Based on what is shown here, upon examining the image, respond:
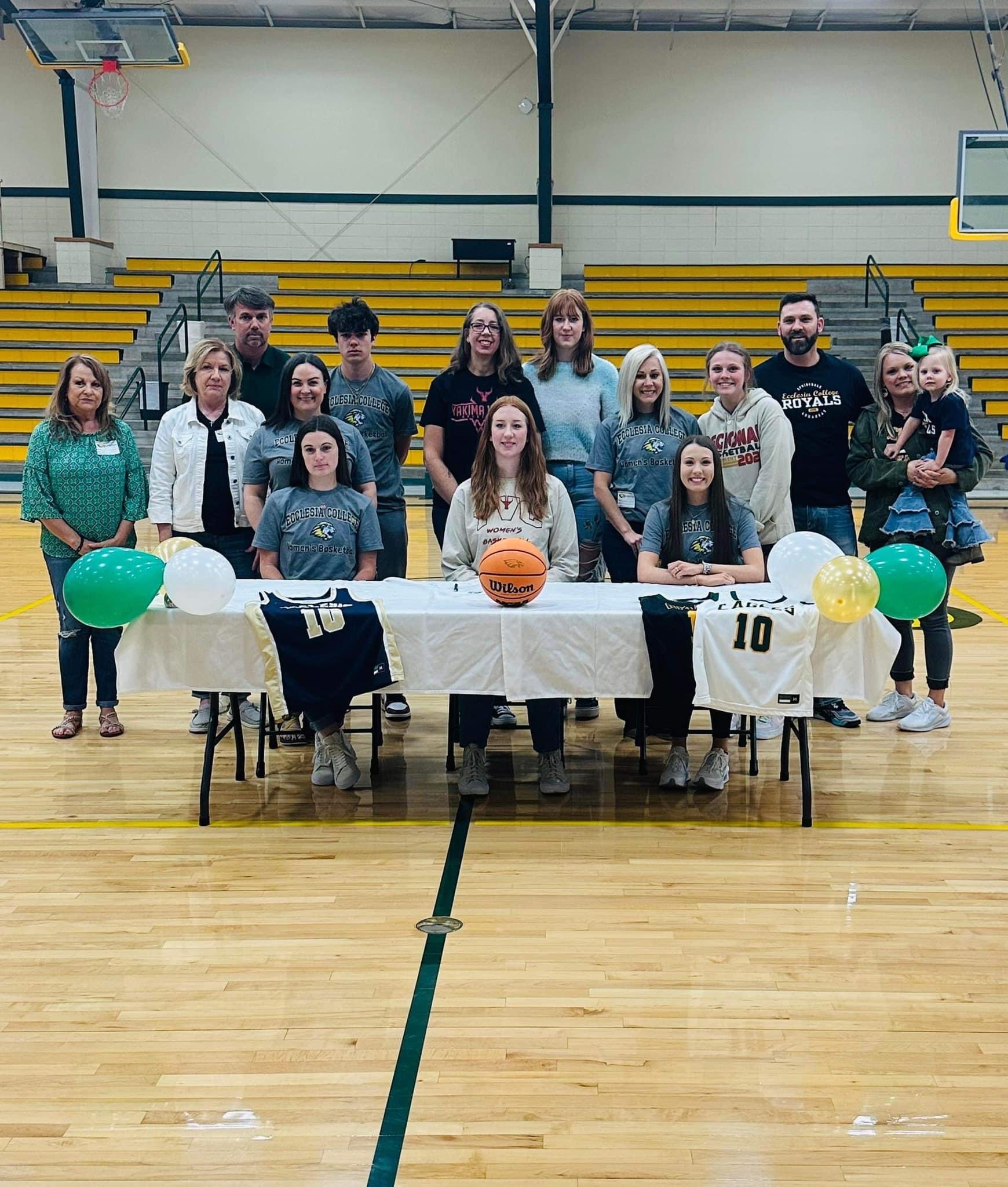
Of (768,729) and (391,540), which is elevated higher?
(391,540)

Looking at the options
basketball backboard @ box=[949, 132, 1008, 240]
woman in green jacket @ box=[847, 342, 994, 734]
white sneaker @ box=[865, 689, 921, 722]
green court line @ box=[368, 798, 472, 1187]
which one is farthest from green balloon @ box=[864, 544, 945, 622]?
basketball backboard @ box=[949, 132, 1008, 240]

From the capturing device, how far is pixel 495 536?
13.0 feet

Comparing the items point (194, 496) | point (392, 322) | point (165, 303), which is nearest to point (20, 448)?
point (165, 303)

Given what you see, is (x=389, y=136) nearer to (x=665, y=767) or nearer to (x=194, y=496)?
(x=194, y=496)

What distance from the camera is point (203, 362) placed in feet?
14.3

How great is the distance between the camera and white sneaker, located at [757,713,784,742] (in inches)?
179

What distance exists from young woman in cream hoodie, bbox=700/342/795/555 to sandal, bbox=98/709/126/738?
8.25 feet

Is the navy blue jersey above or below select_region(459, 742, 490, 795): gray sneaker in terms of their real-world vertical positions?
above

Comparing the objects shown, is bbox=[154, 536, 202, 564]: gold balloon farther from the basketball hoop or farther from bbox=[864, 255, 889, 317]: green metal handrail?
bbox=[864, 255, 889, 317]: green metal handrail

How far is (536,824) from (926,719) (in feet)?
6.12

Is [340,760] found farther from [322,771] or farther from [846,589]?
[846,589]

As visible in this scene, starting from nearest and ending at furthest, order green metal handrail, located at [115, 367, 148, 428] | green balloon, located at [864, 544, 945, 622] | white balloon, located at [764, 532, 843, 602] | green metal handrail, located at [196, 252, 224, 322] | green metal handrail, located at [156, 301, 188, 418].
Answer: white balloon, located at [764, 532, 843, 602] < green balloon, located at [864, 544, 945, 622] < green metal handrail, located at [156, 301, 188, 418] < green metal handrail, located at [115, 367, 148, 428] < green metal handrail, located at [196, 252, 224, 322]

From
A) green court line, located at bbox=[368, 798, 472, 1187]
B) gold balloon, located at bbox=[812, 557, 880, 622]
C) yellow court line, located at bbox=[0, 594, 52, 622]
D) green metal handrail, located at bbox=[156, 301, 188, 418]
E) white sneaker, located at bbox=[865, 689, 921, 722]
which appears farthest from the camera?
green metal handrail, located at bbox=[156, 301, 188, 418]

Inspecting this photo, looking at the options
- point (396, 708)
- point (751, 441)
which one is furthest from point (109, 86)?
point (751, 441)
